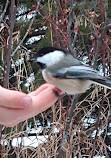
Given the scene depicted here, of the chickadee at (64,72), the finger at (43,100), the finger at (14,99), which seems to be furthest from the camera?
the chickadee at (64,72)

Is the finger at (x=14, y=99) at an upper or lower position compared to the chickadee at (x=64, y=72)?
lower

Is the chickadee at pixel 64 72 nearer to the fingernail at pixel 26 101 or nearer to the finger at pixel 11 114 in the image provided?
the finger at pixel 11 114

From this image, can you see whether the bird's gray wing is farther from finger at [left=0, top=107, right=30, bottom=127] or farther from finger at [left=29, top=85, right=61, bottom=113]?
finger at [left=0, top=107, right=30, bottom=127]

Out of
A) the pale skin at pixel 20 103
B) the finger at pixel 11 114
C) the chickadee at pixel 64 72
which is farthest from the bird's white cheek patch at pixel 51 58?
the finger at pixel 11 114

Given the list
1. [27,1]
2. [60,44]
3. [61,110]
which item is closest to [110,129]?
[61,110]

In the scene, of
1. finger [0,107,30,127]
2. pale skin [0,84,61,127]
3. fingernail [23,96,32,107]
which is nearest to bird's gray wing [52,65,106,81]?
pale skin [0,84,61,127]
